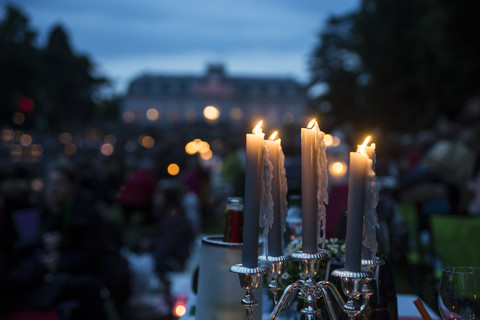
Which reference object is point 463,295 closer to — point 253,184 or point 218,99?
point 253,184

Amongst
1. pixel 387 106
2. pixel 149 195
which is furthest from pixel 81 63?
pixel 149 195

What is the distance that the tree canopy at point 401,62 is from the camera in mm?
15898

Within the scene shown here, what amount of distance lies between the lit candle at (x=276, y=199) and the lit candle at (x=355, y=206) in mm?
178

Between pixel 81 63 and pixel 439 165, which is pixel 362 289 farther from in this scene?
pixel 81 63

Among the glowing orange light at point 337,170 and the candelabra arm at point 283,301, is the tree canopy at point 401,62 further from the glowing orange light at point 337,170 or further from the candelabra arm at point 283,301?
the candelabra arm at point 283,301

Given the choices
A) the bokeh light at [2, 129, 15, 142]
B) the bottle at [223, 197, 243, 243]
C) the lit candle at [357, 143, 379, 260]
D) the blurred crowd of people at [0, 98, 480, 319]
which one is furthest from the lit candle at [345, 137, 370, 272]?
the bokeh light at [2, 129, 15, 142]

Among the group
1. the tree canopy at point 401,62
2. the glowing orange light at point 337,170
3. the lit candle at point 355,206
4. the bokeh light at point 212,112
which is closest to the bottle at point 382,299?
the lit candle at point 355,206

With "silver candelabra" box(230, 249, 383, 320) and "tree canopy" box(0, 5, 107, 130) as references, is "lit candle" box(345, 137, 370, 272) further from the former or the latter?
"tree canopy" box(0, 5, 107, 130)

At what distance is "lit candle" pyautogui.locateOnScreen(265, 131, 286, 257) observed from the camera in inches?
41.1

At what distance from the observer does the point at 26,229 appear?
4.83 meters

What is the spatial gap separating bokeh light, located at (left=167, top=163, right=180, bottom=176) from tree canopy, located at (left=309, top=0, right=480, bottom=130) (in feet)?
28.1

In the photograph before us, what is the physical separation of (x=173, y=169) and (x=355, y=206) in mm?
13195

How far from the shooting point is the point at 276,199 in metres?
1.05

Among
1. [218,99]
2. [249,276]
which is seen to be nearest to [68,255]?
[249,276]
